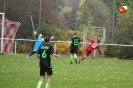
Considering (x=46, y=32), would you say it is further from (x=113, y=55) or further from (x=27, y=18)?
(x=113, y=55)

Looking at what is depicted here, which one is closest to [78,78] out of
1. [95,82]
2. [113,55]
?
[95,82]

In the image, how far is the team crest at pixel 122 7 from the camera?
41891mm

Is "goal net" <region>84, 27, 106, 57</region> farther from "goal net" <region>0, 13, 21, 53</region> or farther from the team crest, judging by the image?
"goal net" <region>0, 13, 21, 53</region>

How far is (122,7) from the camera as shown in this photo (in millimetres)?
43781

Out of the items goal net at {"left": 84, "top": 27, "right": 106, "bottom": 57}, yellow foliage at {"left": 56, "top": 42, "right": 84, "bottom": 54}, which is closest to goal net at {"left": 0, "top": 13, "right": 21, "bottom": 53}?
yellow foliage at {"left": 56, "top": 42, "right": 84, "bottom": 54}

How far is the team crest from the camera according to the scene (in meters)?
41.9

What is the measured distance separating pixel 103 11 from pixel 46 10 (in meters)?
5.67

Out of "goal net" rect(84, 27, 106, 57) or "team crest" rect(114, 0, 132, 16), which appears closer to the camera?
"goal net" rect(84, 27, 106, 57)

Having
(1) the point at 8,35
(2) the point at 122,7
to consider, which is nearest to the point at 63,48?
(1) the point at 8,35

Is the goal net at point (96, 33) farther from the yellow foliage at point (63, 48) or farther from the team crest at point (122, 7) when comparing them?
the team crest at point (122, 7)

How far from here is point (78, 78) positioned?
18391mm

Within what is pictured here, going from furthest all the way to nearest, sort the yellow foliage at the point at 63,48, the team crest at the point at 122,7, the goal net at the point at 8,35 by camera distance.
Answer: the team crest at the point at 122,7
the yellow foliage at the point at 63,48
the goal net at the point at 8,35

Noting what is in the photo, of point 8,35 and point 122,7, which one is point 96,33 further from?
point 8,35

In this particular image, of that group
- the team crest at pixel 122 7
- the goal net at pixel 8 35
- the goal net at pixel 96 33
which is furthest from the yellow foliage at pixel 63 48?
the team crest at pixel 122 7
